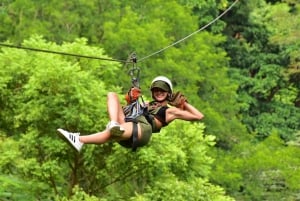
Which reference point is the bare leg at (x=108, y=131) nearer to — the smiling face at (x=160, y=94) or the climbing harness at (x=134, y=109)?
the climbing harness at (x=134, y=109)

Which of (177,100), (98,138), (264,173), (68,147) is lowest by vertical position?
(98,138)

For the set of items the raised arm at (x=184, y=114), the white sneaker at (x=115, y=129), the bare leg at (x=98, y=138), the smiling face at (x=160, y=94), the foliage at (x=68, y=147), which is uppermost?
the foliage at (x=68, y=147)

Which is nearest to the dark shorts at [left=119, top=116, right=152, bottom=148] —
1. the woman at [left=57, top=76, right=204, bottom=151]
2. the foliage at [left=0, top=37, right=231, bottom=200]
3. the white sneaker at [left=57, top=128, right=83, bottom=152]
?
the woman at [left=57, top=76, right=204, bottom=151]

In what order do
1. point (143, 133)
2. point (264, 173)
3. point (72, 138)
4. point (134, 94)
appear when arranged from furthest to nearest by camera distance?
point (264, 173), point (134, 94), point (143, 133), point (72, 138)

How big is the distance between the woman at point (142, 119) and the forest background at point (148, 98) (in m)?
3.23

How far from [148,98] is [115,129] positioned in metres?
8.70

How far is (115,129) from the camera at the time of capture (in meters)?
5.41

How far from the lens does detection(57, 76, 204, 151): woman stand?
5504mm

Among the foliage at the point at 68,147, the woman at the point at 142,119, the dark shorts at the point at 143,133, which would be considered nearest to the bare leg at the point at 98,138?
the woman at the point at 142,119

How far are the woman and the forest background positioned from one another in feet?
10.6

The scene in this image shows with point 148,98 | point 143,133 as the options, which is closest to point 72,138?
point 143,133

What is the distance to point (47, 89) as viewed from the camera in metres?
10.0

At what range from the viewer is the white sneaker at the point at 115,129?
540 centimetres

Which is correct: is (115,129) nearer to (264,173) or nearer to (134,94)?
(134,94)
